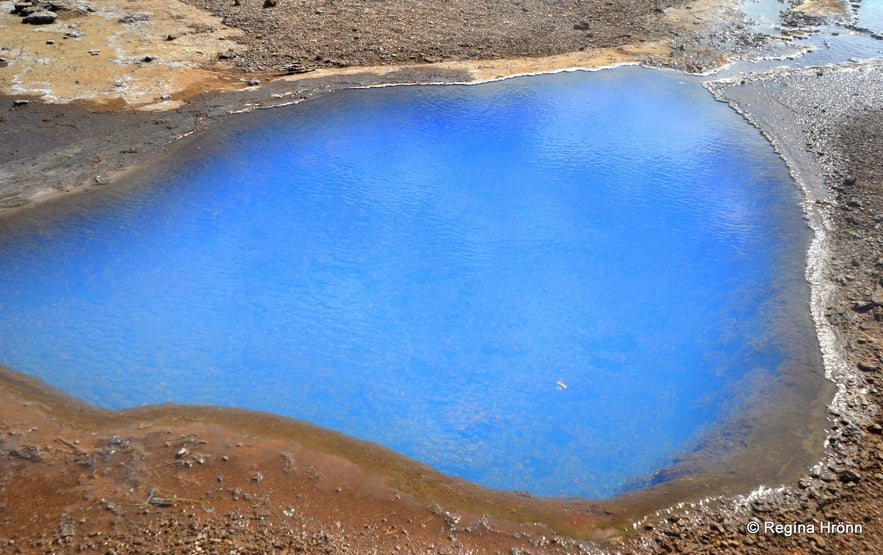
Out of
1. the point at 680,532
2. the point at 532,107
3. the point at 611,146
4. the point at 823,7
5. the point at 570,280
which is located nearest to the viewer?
the point at 680,532

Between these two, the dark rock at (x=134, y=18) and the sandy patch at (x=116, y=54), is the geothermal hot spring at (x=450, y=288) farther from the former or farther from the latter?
the dark rock at (x=134, y=18)

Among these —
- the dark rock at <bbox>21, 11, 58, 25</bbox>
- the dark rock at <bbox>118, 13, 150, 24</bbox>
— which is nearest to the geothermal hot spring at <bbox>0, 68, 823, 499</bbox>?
the dark rock at <bbox>118, 13, 150, 24</bbox>

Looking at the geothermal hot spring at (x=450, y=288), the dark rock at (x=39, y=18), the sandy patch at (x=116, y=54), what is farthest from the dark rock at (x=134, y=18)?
the geothermal hot spring at (x=450, y=288)

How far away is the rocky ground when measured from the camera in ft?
14.8

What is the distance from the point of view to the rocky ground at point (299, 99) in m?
4.51

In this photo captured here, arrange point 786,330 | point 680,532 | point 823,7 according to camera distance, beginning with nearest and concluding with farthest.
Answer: point 680,532, point 786,330, point 823,7

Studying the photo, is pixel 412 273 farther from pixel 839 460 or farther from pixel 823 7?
pixel 823 7

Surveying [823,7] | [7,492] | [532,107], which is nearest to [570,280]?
[532,107]

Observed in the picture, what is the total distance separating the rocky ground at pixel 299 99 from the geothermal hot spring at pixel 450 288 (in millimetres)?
434

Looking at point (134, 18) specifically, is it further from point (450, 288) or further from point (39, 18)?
point (450, 288)

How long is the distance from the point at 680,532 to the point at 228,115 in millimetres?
9190

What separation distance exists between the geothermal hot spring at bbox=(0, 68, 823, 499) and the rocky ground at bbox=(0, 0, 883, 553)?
1.42 ft

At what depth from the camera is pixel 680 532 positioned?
15.1ft

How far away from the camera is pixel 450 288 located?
7.15 meters
